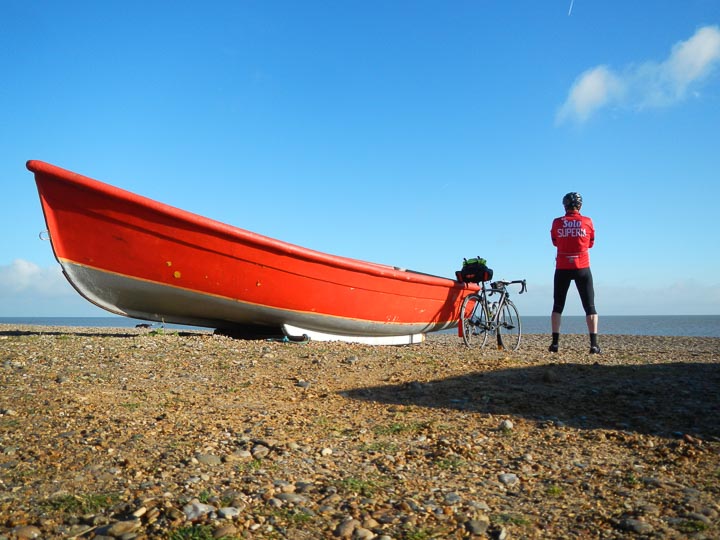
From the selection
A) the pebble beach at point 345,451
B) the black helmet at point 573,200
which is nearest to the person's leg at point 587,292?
the black helmet at point 573,200

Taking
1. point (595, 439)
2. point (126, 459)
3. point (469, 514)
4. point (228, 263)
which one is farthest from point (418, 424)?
point (228, 263)

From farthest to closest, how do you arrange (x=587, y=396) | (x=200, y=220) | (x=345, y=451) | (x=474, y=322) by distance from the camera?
(x=474, y=322) → (x=200, y=220) → (x=587, y=396) → (x=345, y=451)

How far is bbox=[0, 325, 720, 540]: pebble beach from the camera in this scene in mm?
2262

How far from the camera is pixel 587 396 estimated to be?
473 cm

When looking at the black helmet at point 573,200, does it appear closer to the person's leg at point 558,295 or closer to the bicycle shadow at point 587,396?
the person's leg at point 558,295

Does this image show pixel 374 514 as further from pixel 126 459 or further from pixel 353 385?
pixel 353 385

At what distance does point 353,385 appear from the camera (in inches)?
199

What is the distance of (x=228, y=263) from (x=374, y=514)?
563cm

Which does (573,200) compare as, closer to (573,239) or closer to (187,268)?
(573,239)

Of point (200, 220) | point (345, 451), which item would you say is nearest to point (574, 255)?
point (200, 220)

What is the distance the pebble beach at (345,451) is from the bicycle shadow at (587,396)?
0.03 metres

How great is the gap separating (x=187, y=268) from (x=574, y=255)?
591 cm

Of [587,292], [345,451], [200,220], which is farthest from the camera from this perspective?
[587,292]

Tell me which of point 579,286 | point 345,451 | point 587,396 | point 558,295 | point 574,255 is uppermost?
point 574,255
